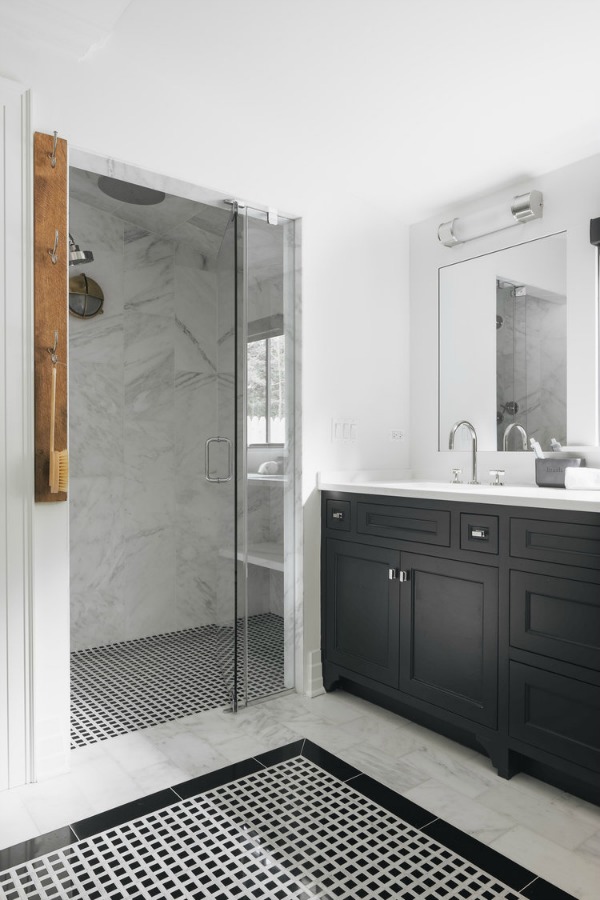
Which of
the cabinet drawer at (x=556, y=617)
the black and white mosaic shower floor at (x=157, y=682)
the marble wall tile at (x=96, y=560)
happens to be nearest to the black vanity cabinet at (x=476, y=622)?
the cabinet drawer at (x=556, y=617)

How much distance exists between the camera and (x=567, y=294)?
8.52 ft

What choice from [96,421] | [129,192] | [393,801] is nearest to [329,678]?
[393,801]

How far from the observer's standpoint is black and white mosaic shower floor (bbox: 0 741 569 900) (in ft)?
5.00


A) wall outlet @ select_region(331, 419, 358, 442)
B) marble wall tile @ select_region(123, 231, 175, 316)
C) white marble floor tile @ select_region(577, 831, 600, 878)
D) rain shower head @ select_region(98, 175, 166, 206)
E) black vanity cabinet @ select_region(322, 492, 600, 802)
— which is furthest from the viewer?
marble wall tile @ select_region(123, 231, 175, 316)

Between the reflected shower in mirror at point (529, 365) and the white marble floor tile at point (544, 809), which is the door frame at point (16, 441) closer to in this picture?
the white marble floor tile at point (544, 809)

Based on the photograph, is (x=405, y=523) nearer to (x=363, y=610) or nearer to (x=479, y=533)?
(x=479, y=533)

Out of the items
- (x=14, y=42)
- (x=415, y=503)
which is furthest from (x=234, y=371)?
(x=14, y=42)

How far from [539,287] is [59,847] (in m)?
2.69

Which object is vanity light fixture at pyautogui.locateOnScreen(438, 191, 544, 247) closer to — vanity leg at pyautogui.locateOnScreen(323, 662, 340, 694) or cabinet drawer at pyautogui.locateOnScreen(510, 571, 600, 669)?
cabinet drawer at pyautogui.locateOnScreen(510, 571, 600, 669)

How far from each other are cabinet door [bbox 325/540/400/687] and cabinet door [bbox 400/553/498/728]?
7cm

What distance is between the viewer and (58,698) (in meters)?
2.05

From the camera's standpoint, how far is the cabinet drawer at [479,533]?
6.92 feet

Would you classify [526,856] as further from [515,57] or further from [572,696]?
[515,57]

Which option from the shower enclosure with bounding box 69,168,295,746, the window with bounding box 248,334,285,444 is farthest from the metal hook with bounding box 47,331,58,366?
the window with bounding box 248,334,285,444
